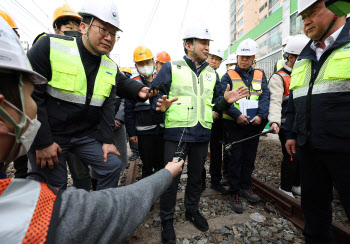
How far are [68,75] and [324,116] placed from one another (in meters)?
2.32

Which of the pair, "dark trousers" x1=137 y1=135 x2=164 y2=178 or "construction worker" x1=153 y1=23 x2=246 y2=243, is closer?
"construction worker" x1=153 y1=23 x2=246 y2=243

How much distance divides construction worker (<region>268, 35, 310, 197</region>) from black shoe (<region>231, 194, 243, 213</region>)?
963mm

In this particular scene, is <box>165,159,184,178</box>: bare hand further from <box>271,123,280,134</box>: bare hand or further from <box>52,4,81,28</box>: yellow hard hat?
<box>52,4,81,28</box>: yellow hard hat

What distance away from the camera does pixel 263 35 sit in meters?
20.4

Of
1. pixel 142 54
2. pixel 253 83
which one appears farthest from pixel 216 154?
pixel 142 54

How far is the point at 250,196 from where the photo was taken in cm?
314

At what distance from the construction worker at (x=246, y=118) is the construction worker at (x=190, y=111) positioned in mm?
655

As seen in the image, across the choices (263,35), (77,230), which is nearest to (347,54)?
(77,230)

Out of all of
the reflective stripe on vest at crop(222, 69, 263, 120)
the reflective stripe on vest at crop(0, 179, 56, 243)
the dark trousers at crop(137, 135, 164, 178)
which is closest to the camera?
the reflective stripe on vest at crop(0, 179, 56, 243)

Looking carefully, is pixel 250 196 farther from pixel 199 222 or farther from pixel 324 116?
pixel 324 116

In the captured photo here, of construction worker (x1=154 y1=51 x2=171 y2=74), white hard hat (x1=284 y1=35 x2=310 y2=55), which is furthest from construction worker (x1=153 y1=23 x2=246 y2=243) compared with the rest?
construction worker (x1=154 y1=51 x2=171 y2=74)

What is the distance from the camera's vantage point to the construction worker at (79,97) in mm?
1730

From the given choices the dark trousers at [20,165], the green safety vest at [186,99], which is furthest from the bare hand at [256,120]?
the dark trousers at [20,165]

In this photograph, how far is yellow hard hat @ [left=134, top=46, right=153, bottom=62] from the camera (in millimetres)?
3943
